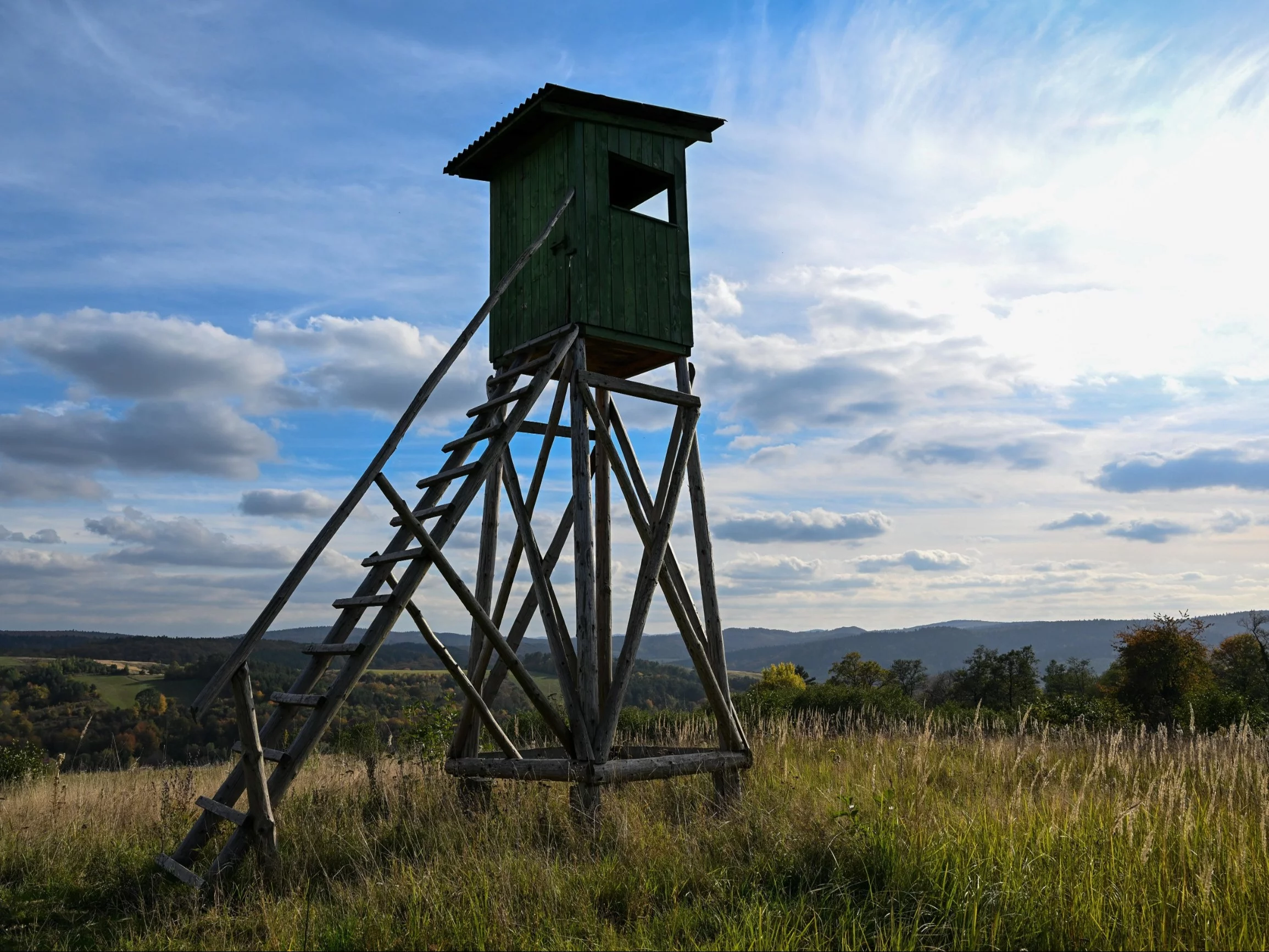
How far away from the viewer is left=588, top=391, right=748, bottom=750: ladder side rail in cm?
953

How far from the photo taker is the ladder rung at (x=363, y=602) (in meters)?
7.59

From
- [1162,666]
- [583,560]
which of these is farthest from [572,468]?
[1162,666]

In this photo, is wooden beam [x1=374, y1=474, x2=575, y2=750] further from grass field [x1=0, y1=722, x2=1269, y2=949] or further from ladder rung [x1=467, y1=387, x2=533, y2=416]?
ladder rung [x1=467, y1=387, x2=533, y2=416]

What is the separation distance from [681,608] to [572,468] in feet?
6.79

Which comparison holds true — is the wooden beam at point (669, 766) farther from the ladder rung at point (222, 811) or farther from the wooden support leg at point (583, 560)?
the ladder rung at point (222, 811)

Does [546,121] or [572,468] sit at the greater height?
[546,121]

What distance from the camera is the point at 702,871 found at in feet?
19.5

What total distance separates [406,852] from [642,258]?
648 centimetres

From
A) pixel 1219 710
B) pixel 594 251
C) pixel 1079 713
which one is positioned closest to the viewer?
pixel 594 251

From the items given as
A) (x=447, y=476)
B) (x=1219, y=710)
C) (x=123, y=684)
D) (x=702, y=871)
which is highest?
(x=447, y=476)

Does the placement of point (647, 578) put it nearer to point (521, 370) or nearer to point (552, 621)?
point (552, 621)

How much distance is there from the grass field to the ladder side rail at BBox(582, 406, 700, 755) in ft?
2.41

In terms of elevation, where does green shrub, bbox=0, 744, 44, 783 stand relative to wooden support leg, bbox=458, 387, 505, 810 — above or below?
below

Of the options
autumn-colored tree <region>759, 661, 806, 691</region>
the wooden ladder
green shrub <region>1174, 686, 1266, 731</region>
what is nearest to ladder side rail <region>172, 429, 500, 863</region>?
the wooden ladder
